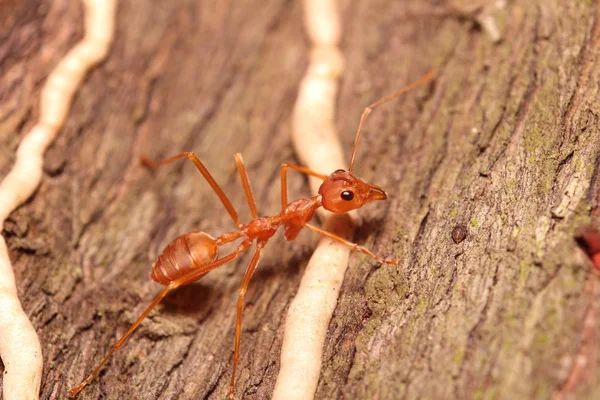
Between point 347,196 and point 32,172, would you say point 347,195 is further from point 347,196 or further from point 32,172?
point 32,172

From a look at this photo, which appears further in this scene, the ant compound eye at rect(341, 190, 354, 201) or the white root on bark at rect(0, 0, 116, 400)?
the ant compound eye at rect(341, 190, 354, 201)

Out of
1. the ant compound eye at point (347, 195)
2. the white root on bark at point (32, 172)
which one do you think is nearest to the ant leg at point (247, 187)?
the ant compound eye at point (347, 195)

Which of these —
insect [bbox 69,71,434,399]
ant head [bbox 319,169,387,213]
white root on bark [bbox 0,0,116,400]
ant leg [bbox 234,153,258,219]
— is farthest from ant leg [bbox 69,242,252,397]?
ant head [bbox 319,169,387,213]

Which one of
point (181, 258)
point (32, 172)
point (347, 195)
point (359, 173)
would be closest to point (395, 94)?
point (359, 173)

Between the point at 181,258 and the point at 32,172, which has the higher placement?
the point at 32,172

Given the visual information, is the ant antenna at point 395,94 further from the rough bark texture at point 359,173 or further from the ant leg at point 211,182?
the ant leg at point 211,182

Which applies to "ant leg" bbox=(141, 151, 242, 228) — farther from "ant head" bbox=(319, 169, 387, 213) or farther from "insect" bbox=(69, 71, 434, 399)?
"ant head" bbox=(319, 169, 387, 213)
